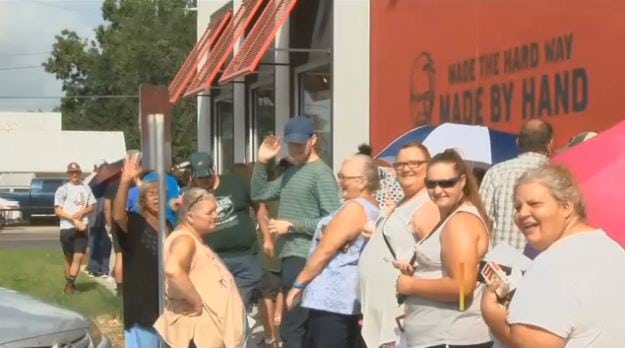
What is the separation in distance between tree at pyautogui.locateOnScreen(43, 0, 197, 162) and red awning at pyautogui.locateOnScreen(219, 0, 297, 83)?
44.3 metres

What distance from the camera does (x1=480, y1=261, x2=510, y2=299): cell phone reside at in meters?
Result: 3.54

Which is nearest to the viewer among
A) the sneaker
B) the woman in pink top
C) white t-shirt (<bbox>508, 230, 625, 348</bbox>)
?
white t-shirt (<bbox>508, 230, 625, 348</bbox>)

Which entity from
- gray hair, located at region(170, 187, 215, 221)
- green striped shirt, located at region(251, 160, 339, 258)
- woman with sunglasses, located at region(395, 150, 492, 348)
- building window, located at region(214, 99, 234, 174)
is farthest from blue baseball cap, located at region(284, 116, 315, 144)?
building window, located at region(214, 99, 234, 174)

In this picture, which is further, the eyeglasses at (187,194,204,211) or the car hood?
the car hood

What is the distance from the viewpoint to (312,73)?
1329 centimetres

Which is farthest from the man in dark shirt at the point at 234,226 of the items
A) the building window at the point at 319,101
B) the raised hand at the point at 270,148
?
the building window at the point at 319,101

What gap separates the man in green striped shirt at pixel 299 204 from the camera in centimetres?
694

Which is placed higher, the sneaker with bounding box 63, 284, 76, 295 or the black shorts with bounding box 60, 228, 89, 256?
the black shorts with bounding box 60, 228, 89, 256

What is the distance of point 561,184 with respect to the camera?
11.1 ft

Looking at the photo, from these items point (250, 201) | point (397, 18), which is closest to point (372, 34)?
point (397, 18)

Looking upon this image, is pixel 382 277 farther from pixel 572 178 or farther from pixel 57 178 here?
pixel 57 178

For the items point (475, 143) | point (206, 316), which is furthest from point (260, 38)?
point (206, 316)

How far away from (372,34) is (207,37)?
6639 mm

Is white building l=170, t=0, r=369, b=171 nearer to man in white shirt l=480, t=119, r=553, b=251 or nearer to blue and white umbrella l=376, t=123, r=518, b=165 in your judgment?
blue and white umbrella l=376, t=123, r=518, b=165
